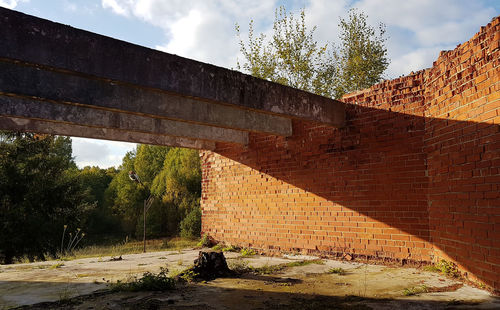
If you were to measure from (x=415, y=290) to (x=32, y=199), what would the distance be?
18.2 m

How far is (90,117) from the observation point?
20.5 ft

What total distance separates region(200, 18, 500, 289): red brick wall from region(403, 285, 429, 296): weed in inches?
27.9

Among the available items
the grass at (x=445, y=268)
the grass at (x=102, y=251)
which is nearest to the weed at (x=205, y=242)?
the grass at (x=102, y=251)

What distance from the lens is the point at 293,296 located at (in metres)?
4.51

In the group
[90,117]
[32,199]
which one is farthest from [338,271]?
[32,199]

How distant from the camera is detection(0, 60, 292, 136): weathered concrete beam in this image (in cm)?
428

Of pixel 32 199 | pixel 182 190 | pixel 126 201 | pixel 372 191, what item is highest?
pixel 182 190

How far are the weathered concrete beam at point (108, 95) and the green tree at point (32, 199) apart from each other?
14.9m

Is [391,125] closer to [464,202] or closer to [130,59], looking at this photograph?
[464,202]

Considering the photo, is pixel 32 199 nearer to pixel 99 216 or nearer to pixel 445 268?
pixel 99 216

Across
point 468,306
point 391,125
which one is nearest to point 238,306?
point 468,306

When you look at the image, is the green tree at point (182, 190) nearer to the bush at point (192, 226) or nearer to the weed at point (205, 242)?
the bush at point (192, 226)

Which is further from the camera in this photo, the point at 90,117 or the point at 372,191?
the point at 372,191

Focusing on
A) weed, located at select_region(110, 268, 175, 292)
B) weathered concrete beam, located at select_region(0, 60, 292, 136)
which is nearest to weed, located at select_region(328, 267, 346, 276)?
weed, located at select_region(110, 268, 175, 292)
